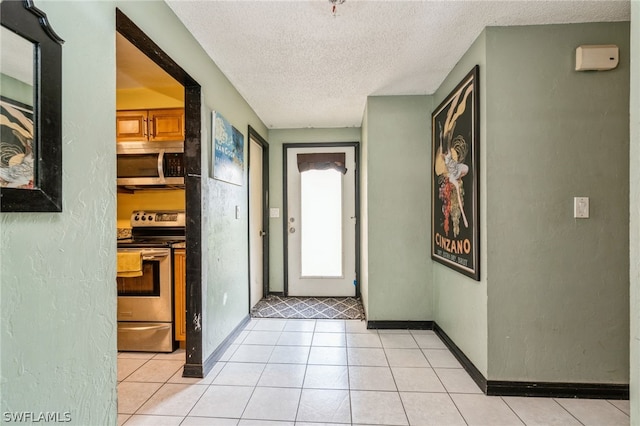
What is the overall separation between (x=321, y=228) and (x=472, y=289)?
7.46ft

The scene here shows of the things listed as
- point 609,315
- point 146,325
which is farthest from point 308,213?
point 609,315

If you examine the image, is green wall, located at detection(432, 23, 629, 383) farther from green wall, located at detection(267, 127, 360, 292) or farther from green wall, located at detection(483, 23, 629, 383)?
green wall, located at detection(267, 127, 360, 292)

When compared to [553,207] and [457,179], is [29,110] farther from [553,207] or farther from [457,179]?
[553,207]

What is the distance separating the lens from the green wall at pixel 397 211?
2971 millimetres

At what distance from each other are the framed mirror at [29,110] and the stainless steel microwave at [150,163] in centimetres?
170

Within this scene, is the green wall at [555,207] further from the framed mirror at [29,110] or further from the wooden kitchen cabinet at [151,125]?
the wooden kitchen cabinet at [151,125]

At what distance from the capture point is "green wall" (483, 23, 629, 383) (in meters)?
1.83

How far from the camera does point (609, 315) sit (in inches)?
72.4

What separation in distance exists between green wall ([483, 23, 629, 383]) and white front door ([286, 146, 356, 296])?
2266mm

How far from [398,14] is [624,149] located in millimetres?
1583

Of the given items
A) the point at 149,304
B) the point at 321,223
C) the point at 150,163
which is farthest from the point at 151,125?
the point at 321,223

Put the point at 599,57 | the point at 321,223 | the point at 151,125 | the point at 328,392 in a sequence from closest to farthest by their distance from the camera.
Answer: the point at 599,57
the point at 328,392
the point at 151,125
the point at 321,223

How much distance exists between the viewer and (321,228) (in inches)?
162
